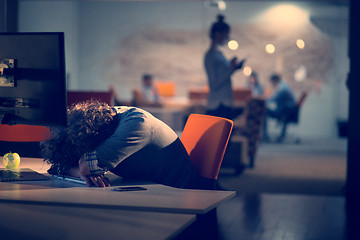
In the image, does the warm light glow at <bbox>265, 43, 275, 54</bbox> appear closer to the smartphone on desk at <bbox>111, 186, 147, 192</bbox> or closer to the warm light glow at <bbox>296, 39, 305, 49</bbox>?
the warm light glow at <bbox>296, 39, 305, 49</bbox>

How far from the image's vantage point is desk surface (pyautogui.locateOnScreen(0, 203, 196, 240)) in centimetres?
123

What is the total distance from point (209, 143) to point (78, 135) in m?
0.54

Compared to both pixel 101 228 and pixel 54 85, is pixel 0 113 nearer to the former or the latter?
pixel 54 85

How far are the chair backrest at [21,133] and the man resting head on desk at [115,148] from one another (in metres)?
0.80

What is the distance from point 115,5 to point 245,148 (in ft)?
23.4

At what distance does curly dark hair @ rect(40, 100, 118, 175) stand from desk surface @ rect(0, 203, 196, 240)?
0.35 meters

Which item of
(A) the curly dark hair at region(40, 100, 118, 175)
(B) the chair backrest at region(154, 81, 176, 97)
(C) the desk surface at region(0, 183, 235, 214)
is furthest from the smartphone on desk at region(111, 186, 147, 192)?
(B) the chair backrest at region(154, 81, 176, 97)

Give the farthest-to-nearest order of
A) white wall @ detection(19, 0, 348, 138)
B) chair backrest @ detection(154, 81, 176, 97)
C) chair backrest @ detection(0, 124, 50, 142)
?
white wall @ detection(19, 0, 348, 138)
chair backrest @ detection(154, 81, 176, 97)
chair backrest @ detection(0, 124, 50, 142)

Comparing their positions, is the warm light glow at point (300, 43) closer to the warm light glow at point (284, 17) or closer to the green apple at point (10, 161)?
the warm light glow at point (284, 17)

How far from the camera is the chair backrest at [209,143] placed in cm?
205

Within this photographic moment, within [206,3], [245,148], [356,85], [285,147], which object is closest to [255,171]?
[245,148]

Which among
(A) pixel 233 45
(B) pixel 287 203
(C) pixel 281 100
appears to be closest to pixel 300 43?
(A) pixel 233 45

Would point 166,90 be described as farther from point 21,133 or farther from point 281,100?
point 21,133

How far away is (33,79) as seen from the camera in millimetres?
1931
